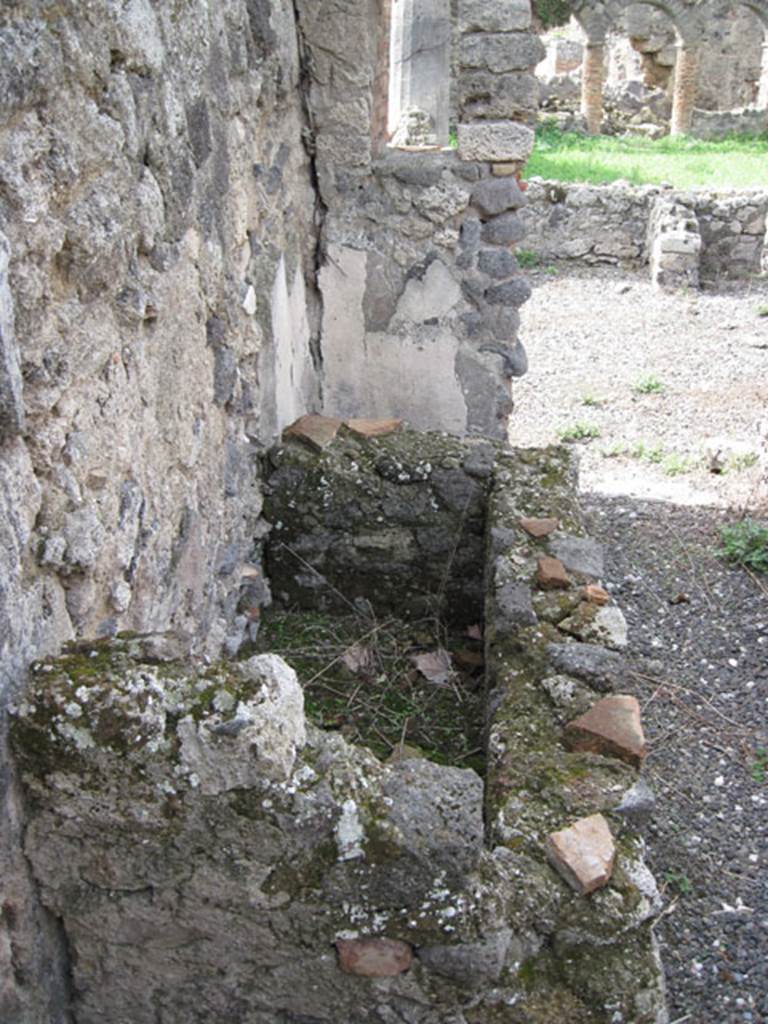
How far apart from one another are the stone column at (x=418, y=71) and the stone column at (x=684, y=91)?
8220 mm

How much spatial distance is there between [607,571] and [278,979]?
3310 millimetres

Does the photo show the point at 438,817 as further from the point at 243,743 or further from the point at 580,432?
the point at 580,432

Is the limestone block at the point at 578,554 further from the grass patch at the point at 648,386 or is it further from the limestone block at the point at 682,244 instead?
the limestone block at the point at 682,244

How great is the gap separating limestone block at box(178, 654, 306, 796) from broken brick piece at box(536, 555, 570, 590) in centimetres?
155

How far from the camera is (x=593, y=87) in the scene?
1784cm

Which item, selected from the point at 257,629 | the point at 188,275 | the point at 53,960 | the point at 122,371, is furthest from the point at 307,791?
the point at 257,629

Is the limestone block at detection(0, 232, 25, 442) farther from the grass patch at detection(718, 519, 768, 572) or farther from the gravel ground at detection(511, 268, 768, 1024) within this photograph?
the grass patch at detection(718, 519, 768, 572)

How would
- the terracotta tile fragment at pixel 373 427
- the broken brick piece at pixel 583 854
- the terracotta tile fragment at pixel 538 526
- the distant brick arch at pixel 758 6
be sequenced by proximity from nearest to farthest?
the broken brick piece at pixel 583 854, the terracotta tile fragment at pixel 538 526, the terracotta tile fragment at pixel 373 427, the distant brick arch at pixel 758 6

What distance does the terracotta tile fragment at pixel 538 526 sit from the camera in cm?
352

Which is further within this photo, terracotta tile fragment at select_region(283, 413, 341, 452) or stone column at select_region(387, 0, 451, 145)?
stone column at select_region(387, 0, 451, 145)

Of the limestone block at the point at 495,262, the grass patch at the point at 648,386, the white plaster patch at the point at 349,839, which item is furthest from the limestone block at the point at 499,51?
the grass patch at the point at 648,386

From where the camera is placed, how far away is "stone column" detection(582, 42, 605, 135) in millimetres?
17828

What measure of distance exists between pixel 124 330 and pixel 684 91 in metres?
18.5

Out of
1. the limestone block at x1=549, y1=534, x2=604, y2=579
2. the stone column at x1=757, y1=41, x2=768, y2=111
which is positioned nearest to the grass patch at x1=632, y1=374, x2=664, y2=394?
the limestone block at x1=549, y1=534, x2=604, y2=579
